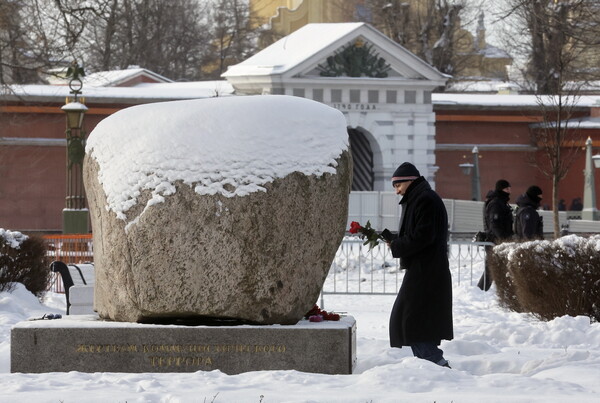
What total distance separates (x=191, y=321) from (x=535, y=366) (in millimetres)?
2327

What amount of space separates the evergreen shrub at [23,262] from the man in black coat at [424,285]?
6563 mm

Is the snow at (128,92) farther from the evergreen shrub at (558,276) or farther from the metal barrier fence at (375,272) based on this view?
the evergreen shrub at (558,276)

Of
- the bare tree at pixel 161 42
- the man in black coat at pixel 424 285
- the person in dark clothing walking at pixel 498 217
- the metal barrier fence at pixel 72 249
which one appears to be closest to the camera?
the man in black coat at pixel 424 285

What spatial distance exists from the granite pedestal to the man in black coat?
0.48 m

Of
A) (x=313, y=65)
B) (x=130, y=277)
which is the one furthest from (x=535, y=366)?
(x=313, y=65)

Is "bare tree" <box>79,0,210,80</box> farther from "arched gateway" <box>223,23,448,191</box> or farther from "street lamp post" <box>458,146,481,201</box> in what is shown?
"street lamp post" <box>458,146,481,201</box>

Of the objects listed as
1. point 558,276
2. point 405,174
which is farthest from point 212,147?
point 558,276

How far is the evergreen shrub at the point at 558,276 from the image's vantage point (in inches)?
492

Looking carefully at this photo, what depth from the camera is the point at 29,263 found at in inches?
590

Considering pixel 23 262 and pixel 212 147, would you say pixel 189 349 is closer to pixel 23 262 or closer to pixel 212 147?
pixel 212 147

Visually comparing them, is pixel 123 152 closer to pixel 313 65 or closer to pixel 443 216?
pixel 443 216

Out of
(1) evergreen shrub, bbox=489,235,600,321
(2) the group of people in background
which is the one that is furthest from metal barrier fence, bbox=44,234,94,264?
(1) evergreen shrub, bbox=489,235,600,321

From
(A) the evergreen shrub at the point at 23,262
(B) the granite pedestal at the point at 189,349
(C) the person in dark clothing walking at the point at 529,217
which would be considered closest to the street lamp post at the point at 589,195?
(C) the person in dark clothing walking at the point at 529,217

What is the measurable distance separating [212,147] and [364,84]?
1059 inches
